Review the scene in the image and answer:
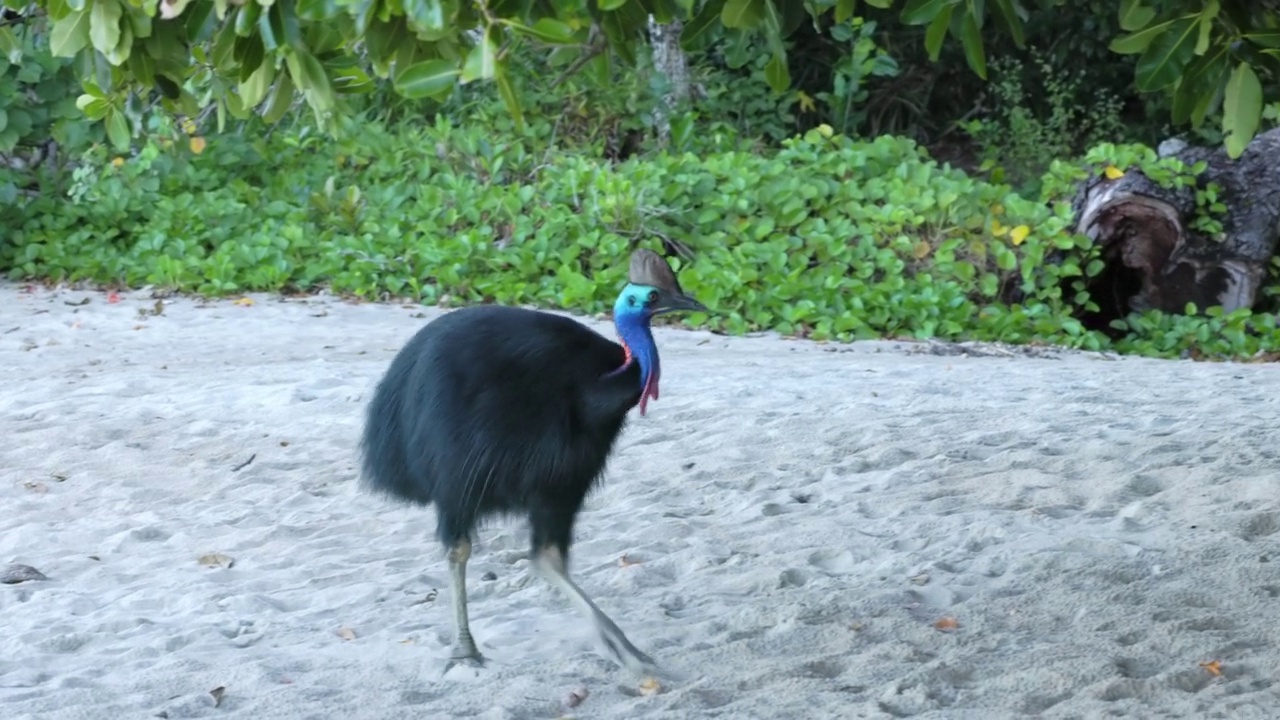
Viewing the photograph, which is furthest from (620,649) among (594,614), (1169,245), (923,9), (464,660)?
(1169,245)

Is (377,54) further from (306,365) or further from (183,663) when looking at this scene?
(306,365)

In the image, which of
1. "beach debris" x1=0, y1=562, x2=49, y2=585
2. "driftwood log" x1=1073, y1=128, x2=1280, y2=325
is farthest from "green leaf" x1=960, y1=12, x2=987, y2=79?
"driftwood log" x1=1073, y1=128, x2=1280, y2=325

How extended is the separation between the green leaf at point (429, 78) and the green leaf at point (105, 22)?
2.04 feet

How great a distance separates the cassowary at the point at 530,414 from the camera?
10.6 ft

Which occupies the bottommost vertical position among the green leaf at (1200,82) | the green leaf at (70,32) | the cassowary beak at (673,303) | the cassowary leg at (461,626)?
the cassowary leg at (461,626)

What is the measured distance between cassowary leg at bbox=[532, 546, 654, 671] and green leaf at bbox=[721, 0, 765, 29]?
129 centimetres

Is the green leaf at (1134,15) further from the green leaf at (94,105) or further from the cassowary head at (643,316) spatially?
the green leaf at (94,105)

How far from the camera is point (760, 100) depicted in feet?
39.5

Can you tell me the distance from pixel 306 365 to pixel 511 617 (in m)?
3.20

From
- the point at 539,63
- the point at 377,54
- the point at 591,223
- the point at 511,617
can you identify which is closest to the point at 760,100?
the point at 539,63

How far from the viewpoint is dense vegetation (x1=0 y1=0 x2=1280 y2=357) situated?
862 centimetres

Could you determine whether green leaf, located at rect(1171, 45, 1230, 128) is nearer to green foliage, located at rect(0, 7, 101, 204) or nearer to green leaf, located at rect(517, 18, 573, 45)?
green leaf, located at rect(517, 18, 573, 45)

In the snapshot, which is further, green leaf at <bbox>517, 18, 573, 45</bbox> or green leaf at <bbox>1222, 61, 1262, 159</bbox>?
green leaf at <bbox>1222, 61, 1262, 159</bbox>

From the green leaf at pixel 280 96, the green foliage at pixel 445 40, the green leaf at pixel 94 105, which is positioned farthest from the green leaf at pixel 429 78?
the green leaf at pixel 94 105
